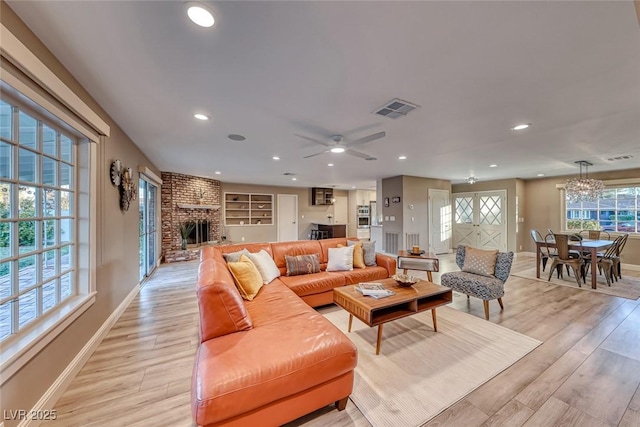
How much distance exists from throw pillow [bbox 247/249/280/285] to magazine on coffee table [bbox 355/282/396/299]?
1.15 meters

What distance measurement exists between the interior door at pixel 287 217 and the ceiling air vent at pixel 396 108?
736cm

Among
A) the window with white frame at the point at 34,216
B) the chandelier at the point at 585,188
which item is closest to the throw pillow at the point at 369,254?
the window with white frame at the point at 34,216

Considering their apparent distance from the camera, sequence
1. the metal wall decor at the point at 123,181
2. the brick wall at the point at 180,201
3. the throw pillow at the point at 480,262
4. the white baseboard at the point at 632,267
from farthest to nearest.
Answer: the brick wall at the point at 180,201 < the white baseboard at the point at 632,267 < the throw pillow at the point at 480,262 < the metal wall decor at the point at 123,181

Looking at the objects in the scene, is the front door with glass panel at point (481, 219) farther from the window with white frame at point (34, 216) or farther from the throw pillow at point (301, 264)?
the window with white frame at point (34, 216)

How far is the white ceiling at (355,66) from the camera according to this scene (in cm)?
134

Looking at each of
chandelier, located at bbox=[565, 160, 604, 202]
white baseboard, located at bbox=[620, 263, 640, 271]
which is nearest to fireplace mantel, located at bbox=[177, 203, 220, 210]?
chandelier, located at bbox=[565, 160, 604, 202]

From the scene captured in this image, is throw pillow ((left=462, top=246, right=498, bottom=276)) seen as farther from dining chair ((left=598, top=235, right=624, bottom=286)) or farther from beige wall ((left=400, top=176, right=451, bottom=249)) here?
beige wall ((left=400, top=176, right=451, bottom=249))

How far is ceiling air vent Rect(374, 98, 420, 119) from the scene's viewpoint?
2383mm

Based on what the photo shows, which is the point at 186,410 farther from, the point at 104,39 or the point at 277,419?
the point at 104,39

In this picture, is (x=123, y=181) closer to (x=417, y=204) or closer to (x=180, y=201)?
(x=180, y=201)

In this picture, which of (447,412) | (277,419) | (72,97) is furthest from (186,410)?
(72,97)

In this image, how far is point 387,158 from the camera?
4.74 meters

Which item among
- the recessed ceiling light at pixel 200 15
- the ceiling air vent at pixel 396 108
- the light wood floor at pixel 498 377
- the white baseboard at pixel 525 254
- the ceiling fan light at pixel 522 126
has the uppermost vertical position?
the recessed ceiling light at pixel 200 15

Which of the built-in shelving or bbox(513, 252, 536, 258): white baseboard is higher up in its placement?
the built-in shelving
